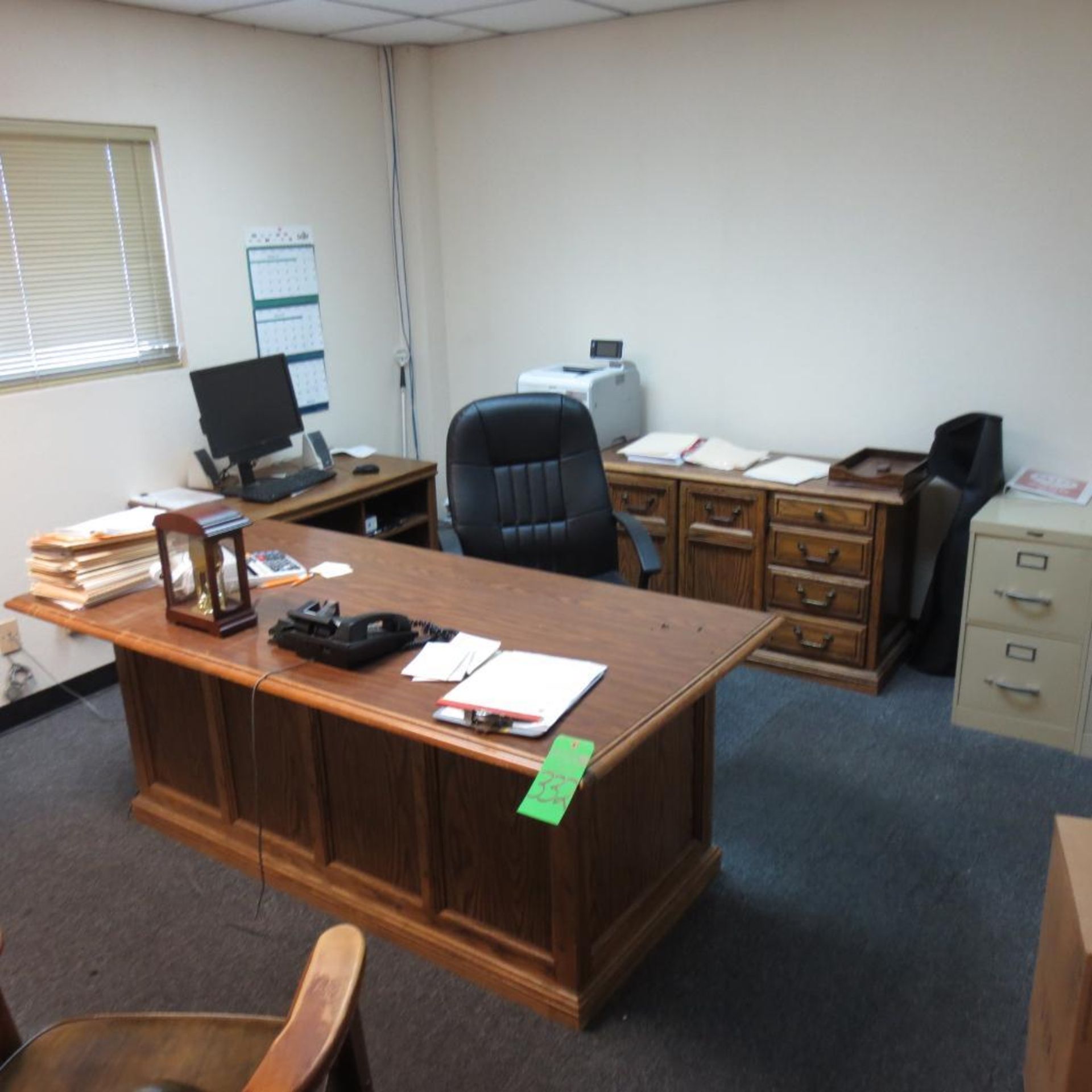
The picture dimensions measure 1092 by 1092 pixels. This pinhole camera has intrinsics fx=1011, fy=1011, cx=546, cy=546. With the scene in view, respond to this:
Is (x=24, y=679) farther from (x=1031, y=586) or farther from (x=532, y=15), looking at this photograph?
(x=1031, y=586)

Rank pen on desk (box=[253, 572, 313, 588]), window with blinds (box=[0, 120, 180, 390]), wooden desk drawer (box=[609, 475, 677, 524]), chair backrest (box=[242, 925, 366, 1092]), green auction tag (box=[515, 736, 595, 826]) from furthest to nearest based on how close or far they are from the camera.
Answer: wooden desk drawer (box=[609, 475, 677, 524]) → window with blinds (box=[0, 120, 180, 390]) → pen on desk (box=[253, 572, 313, 588]) → green auction tag (box=[515, 736, 595, 826]) → chair backrest (box=[242, 925, 366, 1092])

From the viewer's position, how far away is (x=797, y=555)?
3.67 m

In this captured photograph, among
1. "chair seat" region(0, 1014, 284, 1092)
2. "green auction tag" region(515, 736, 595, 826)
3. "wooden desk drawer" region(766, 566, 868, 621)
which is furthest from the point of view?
"wooden desk drawer" region(766, 566, 868, 621)

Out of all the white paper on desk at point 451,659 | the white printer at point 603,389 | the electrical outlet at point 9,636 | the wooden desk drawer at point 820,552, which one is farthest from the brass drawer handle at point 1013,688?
the electrical outlet at point 9,636

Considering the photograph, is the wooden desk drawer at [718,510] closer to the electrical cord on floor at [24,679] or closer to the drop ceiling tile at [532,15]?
the drop ceiling tile at [532,15]

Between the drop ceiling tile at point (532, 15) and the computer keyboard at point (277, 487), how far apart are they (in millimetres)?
1861

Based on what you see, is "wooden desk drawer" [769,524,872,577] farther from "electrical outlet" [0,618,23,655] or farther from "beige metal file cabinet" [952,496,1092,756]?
"electrical outlet" [0,618,23,655]

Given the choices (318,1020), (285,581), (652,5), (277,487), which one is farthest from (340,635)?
(652,5)

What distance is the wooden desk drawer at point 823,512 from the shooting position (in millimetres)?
3494

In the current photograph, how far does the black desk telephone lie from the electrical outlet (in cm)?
169

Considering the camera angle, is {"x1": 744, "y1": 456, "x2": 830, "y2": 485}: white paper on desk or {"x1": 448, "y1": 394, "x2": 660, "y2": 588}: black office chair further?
{"x1": 744, "y1": 456, "x2": 830, "y2": 485}: white paper on desk

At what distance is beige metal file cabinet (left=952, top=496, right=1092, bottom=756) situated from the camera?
3.11 m

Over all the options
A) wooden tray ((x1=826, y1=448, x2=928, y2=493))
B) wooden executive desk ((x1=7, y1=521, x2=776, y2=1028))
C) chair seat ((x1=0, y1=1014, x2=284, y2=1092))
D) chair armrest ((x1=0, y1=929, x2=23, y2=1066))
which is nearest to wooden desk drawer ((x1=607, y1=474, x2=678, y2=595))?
wooden tray ((x1=826, y1=448, x2=928, y2=493))

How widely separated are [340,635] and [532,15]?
2979 millimetres
